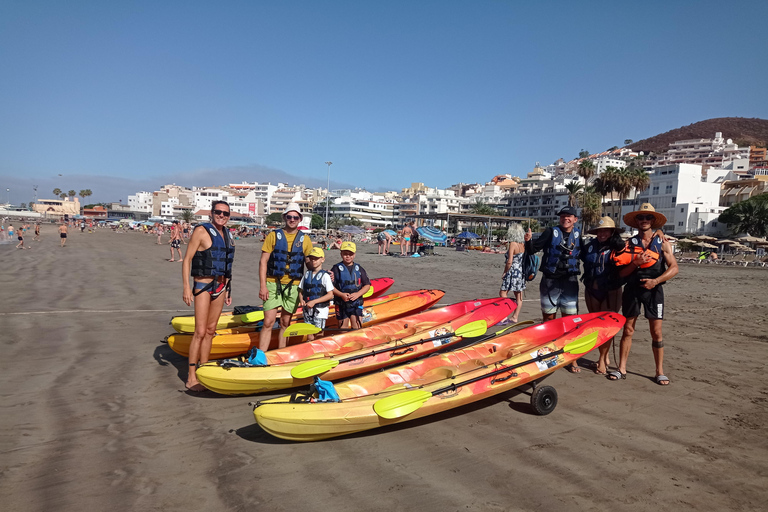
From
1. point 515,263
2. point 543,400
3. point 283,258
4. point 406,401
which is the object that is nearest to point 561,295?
point 543,400

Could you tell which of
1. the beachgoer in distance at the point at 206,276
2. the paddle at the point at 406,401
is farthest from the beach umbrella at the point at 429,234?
the paddle at the point at 406,401

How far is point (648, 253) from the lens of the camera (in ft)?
16.9

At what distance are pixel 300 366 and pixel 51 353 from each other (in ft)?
13.9

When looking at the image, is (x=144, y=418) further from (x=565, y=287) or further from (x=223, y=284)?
(x=565, y=287)

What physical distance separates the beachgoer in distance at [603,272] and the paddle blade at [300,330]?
11.6 feet

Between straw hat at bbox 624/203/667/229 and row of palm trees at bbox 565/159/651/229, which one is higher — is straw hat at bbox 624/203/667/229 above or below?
below

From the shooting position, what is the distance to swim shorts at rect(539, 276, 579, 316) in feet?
19.6

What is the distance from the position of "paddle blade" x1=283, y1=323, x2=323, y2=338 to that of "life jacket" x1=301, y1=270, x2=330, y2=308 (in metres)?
0.29

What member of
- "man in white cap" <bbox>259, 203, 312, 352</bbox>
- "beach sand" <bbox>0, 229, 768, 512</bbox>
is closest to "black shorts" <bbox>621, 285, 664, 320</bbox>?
"beach sand" <bbox>0, 229, 768, 512</bbox>

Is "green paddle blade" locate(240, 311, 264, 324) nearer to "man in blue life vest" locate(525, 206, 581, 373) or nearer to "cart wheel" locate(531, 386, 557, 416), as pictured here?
"man in blue life vest" locate(525, 206, 581, 373)

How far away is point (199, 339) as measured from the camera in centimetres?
506

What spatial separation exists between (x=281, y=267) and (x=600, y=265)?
400 cm

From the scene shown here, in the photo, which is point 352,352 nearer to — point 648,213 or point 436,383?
point 436,383

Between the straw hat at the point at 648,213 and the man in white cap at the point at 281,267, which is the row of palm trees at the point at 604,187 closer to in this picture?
the straw hat at the point at 648,213
